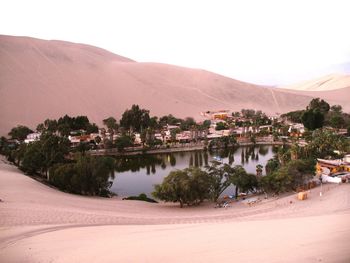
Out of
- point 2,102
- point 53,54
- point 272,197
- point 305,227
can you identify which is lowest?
point 272,197

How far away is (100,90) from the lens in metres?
78.8

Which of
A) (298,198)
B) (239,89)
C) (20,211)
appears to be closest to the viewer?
(20,211)

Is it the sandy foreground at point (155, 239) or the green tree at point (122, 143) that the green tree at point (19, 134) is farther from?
the sandy foreground at point (155, 239)

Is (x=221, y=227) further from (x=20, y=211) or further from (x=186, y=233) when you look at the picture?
(x=20, y=211)

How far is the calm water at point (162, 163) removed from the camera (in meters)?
26.2

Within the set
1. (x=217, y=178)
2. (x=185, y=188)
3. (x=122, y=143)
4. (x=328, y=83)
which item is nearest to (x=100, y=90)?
(x=122, y=143)

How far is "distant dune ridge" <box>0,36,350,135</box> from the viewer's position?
218 feet

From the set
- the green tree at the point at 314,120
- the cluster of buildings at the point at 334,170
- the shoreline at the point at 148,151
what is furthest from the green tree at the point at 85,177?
the green tree at the point at 314,120

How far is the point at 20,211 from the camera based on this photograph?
13094 mm

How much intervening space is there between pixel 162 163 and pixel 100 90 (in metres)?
46.7

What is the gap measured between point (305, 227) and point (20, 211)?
925cm

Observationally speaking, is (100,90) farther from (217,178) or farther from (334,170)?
(217,178)

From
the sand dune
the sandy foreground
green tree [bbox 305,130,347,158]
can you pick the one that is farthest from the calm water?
the sand dune

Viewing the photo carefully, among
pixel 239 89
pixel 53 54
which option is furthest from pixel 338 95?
pixel 53 54
